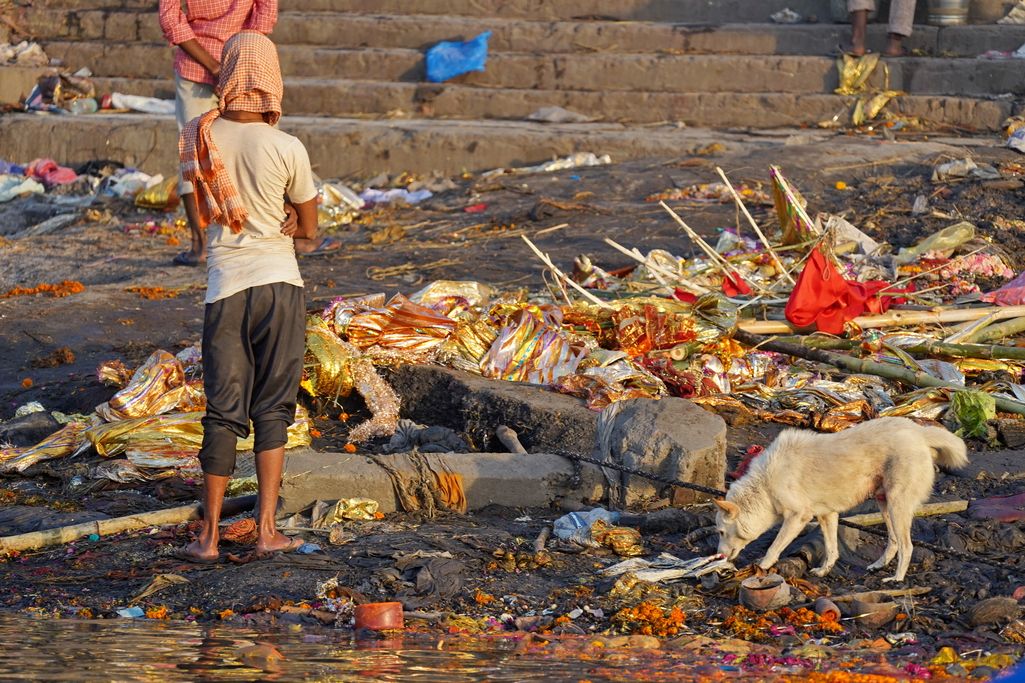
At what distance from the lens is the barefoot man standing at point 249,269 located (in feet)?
15.1

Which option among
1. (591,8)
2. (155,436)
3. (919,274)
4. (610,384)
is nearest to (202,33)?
(155,436)

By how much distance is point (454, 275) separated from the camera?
9492 mm

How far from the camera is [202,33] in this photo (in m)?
8.79

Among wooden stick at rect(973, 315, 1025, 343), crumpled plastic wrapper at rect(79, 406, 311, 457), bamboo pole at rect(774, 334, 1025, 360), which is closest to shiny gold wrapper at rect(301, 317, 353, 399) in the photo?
crumpled plastic wrapper at rect(79, 406, 311, 457)

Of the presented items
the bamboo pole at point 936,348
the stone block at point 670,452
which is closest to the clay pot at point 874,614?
→ the stone block at point 670,452

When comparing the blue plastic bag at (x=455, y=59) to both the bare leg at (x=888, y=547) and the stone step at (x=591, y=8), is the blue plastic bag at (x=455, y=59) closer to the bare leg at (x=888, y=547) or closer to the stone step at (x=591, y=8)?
the stone step at (x=591, y=8)

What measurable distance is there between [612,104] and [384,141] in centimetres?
238

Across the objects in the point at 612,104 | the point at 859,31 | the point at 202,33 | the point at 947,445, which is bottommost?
the point at 947,445

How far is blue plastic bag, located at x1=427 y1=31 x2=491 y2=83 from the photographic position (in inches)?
547

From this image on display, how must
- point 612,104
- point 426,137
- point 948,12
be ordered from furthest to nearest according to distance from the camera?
point 612,104
point 948,12
point 426,137

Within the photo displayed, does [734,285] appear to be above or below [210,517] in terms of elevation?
above

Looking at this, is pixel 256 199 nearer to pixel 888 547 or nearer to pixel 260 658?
pixel 260 658

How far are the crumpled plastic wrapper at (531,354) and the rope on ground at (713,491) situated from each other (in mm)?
776

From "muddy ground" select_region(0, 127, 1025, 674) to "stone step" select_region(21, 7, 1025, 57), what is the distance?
5.69 ft
